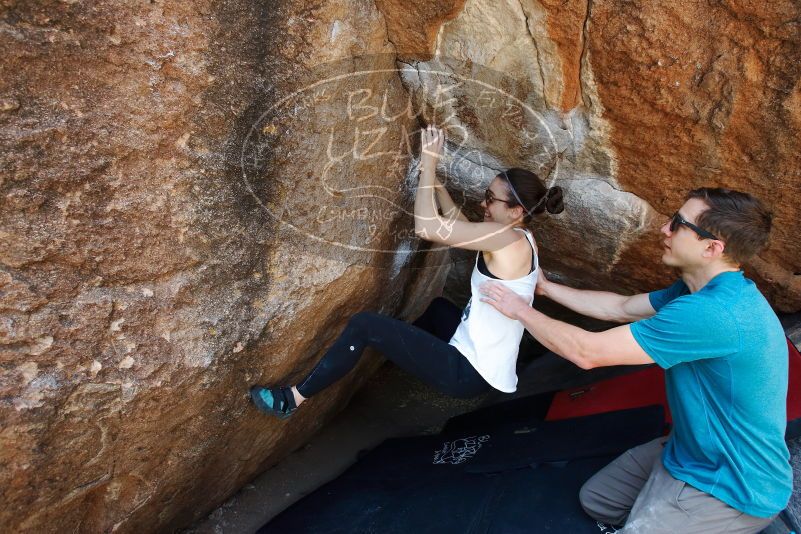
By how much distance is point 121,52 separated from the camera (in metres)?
1.89

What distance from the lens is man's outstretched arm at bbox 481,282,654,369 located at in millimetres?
2109

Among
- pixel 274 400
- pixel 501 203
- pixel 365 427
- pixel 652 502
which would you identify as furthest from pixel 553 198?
pixel 365 427

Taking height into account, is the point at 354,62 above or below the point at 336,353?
above

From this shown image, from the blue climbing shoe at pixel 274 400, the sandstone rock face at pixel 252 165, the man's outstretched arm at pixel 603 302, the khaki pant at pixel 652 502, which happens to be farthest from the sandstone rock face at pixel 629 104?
the blue climbing shoe at pixel 274 400

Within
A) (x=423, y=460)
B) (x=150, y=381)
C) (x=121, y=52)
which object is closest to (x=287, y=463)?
(x=423, y=460)

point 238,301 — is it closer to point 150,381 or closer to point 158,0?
point 150,381

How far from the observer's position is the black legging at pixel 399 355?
2555 mm

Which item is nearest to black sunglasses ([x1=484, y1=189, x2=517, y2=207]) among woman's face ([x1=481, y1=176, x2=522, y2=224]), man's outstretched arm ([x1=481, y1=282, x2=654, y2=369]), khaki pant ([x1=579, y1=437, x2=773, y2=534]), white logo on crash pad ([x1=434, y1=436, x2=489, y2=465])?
woman's face ([x1=481, y1=176, x2=522, y2=224])

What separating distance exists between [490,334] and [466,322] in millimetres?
110

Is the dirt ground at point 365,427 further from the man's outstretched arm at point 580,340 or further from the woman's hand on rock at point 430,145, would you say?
the woman's hand on rock at point 430,145

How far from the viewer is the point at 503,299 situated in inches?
98.5

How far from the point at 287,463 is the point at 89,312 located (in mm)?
1725

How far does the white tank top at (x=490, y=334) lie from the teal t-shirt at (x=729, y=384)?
1.96ft

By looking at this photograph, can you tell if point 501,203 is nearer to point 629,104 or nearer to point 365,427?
point 629,104
